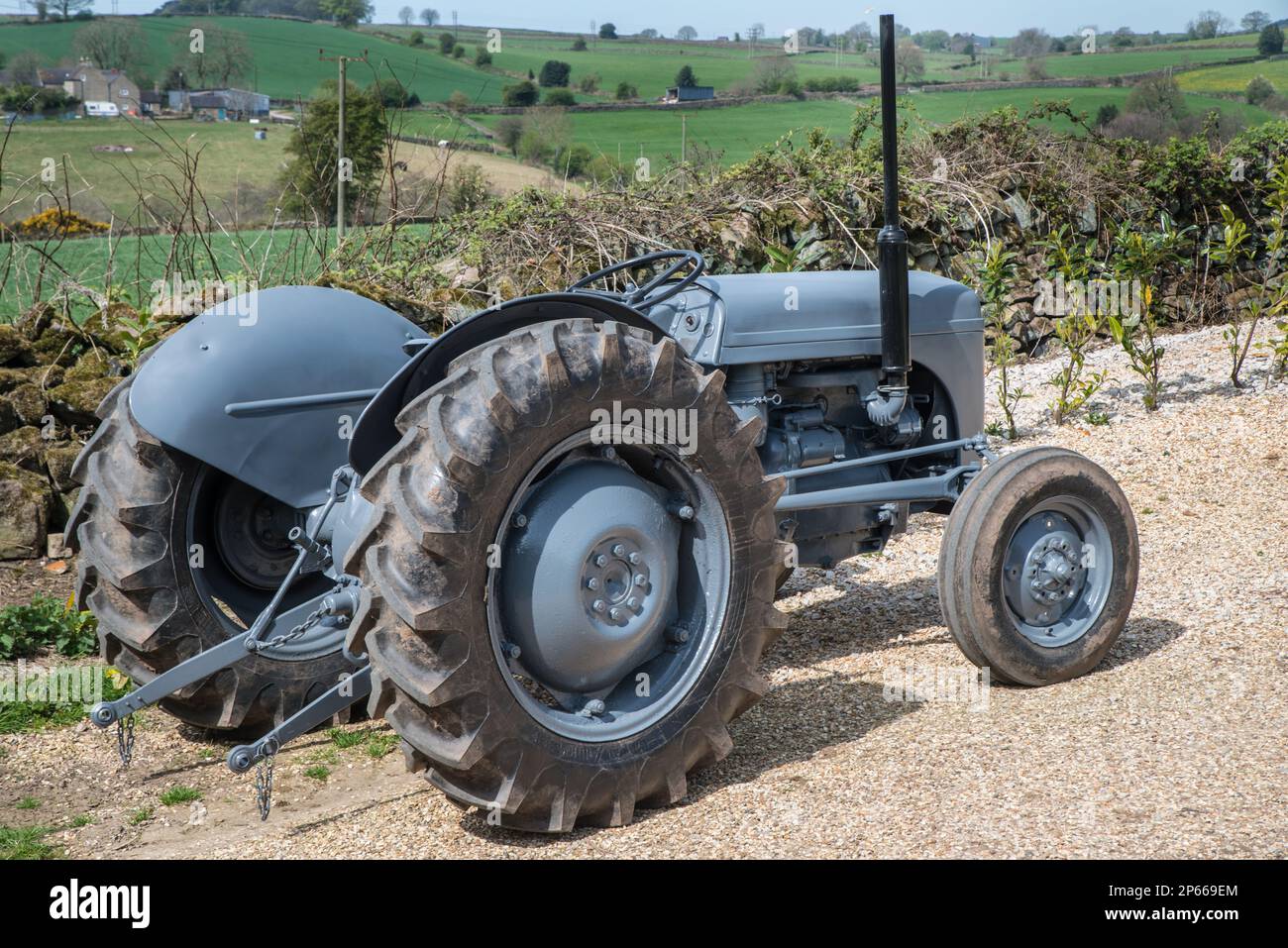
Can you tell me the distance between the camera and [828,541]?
4445mm

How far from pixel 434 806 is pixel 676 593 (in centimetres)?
93

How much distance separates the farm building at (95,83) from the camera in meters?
26.7

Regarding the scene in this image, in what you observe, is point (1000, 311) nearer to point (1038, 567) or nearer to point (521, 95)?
point (1038, 567)

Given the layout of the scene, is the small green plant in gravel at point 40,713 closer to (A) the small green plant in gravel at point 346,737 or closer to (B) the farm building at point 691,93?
(A) the small green plant in gravel at point 346,737

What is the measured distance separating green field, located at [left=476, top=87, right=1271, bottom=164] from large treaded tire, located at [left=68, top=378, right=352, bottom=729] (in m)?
6.58

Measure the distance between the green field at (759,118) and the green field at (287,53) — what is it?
5764 mm

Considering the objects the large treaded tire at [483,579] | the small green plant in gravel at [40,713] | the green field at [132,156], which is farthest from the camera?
the green field at [132,156]

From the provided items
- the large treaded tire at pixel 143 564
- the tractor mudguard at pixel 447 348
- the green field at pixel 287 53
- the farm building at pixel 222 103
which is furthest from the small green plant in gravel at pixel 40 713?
the farm building at pixel 222 103

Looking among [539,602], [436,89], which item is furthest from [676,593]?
[436,89]

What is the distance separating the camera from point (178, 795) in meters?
3.67

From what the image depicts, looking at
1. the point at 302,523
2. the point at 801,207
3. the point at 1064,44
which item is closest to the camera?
the point at 302,523

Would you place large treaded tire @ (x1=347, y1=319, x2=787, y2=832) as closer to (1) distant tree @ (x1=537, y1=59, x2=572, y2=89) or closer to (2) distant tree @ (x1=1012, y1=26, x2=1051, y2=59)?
(2) distant tree @ (x1=1012, y1=26, x2=1051, y2=59)
